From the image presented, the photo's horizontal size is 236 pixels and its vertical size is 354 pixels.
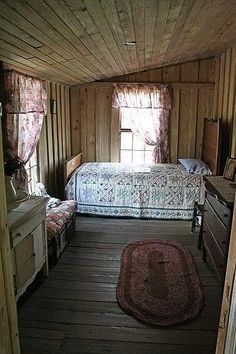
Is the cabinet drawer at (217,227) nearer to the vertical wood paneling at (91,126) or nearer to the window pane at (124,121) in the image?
the window pane at (124,121)

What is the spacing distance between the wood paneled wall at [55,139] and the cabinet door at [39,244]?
5.10 feet

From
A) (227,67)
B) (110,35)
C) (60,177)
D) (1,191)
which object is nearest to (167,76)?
(227,67)

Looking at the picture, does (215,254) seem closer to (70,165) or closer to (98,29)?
(98,29)

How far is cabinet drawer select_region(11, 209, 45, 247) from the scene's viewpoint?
2.22m

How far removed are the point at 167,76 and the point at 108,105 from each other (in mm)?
1234

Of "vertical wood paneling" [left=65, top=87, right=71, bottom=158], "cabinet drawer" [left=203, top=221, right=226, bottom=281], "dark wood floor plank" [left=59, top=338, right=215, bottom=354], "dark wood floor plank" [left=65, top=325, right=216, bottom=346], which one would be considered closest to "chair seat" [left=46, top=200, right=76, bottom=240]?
"dark wood floor plank" [left=65, top=325, right=216, bottom=346]

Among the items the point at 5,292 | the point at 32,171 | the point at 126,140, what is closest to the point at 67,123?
the point at 126,140

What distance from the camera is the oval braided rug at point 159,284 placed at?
250 cm

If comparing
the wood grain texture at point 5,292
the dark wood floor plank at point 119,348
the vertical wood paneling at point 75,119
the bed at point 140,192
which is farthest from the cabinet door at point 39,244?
the vertical wood paneling at point 75,119

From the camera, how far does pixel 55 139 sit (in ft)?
15.9

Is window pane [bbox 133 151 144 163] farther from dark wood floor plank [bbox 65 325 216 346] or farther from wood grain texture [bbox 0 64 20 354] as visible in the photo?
wood grain texture [bbox 0 64 20 354]

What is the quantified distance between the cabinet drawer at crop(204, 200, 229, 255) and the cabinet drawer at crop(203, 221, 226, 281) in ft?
0.22

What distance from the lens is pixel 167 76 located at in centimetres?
560

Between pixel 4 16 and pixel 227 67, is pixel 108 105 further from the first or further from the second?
pixel 4 16
